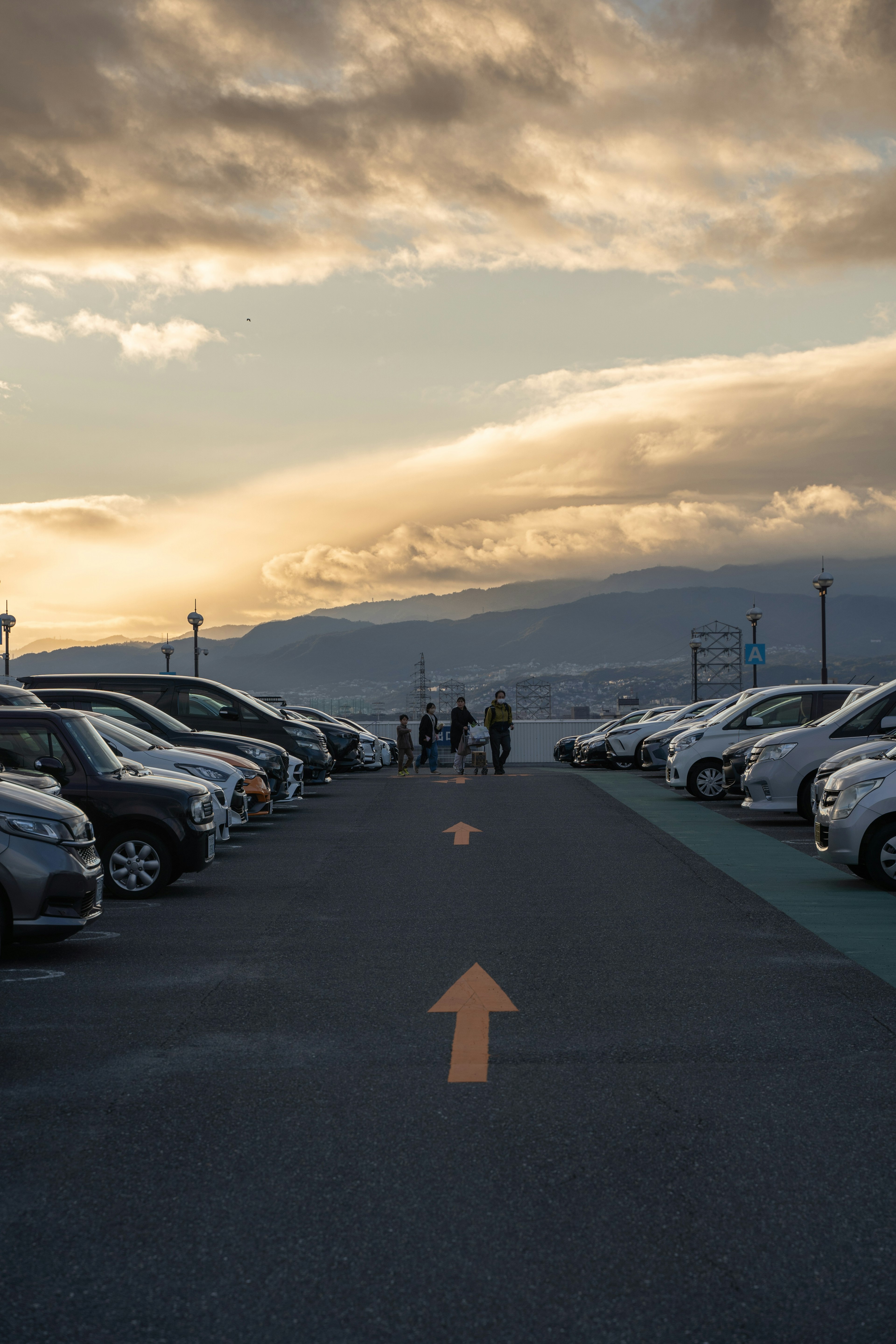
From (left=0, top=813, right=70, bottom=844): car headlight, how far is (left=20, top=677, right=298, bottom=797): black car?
733 cm

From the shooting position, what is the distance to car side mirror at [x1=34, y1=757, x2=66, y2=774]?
1028 cm

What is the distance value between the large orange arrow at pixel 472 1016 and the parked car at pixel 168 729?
28.4 feet

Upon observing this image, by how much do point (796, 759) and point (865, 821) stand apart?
504 centimetres

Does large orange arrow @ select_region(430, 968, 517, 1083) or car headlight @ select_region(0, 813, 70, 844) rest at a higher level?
car headlight @ select_region(0, 813, 70, 844)

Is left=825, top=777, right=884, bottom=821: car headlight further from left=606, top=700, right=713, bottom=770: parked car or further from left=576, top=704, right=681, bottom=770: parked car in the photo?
left=576, top=704, right=681, bottom=770: parked car

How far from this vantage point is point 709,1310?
3.40 m

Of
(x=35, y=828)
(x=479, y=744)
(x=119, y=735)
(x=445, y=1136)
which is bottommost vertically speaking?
(x=445, y=1136)

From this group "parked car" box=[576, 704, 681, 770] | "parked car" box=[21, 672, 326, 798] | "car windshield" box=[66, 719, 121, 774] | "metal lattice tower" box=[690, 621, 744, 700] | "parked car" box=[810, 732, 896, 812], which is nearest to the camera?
"car windshield" box=[66, 719, 121, 774]

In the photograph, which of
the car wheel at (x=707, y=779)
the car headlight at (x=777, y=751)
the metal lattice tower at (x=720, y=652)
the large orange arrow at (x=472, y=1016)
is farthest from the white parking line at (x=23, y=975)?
the metal lattice tower at (x=720, y=652)

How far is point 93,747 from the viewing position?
11367 millimetres

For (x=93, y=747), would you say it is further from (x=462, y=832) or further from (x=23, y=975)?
(x=462, y=832)

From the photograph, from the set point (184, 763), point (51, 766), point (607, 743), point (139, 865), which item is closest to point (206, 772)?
point (184, 763)

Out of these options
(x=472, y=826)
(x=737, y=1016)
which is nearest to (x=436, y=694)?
(x=472, y=826)

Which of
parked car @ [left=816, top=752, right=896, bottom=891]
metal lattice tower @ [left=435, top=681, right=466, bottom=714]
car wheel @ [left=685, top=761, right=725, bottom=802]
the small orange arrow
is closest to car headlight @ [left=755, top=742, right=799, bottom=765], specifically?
the small orange arrow
